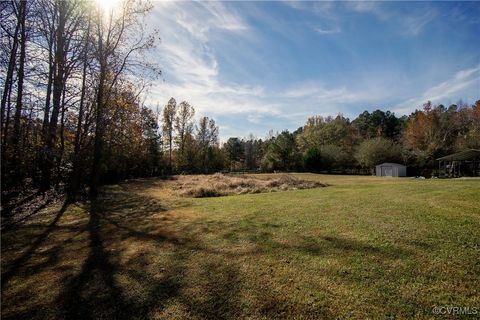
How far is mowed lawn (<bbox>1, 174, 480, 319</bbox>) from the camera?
363 centimetres

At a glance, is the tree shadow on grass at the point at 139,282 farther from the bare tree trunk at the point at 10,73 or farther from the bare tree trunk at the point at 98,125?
the bare tree trunk at the point at 10,73

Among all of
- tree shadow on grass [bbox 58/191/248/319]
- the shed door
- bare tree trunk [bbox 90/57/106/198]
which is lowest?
tree shadow on grass [bbox 58/191/248/319]

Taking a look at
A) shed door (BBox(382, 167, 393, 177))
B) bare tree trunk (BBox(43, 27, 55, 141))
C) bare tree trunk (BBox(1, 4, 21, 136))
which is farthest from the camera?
shed door (BBox(382, 167, 393, 177))

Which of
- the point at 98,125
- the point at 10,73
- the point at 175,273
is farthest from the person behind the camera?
the point at 98,125

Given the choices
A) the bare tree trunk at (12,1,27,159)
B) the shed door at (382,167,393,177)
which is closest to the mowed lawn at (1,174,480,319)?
the bare tree trunk at (12,1,27,159)

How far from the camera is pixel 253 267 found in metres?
4.76

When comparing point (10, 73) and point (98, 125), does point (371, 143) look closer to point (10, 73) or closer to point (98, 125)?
point (98, 125)

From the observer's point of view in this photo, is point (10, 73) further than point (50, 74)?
No

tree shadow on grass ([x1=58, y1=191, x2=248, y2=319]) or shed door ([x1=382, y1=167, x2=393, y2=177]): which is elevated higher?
shed door ([x1=382, y1=167, x2=393, y2=177])

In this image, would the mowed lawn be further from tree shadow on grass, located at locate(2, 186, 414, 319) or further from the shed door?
the shed door

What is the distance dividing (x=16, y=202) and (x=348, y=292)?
1303cm

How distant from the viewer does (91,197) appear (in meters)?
13.5

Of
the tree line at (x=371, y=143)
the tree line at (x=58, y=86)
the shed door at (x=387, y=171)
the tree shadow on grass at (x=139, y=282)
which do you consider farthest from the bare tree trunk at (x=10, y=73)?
the tree line at (x=371, y=143)

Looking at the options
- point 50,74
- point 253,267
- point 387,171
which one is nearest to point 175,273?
point 253,267
